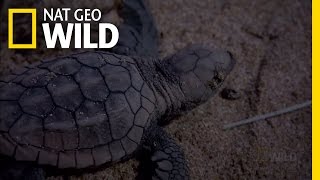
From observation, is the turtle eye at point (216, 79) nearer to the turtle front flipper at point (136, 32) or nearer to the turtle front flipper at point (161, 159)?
the turtle front flipper at point (161, 159)

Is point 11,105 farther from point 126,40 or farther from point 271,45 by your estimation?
point 271,45

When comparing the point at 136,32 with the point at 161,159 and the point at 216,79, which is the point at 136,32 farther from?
the point at 161,159

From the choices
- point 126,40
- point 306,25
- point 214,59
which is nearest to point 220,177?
point 214,59

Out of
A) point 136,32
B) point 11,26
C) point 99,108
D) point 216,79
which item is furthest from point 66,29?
point 216,79

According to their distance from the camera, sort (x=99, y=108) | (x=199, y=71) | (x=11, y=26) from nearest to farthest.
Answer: (x=99, y=108), (x=199, y=71), (x=11, y=26)

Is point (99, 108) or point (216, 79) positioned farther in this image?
point (216, 79)

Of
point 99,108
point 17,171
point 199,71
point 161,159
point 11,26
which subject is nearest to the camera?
point 17,171

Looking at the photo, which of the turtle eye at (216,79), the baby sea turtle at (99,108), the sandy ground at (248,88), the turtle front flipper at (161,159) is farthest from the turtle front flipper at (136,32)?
the turtle front flipper at (161,159)
